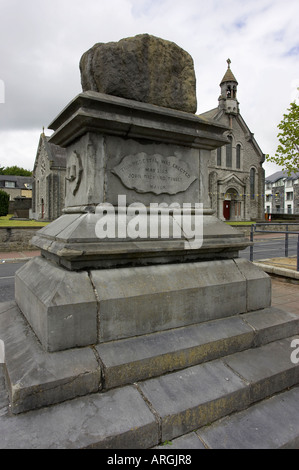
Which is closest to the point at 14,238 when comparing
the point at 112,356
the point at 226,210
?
the point at 112,356

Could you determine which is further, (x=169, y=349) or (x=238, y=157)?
(x=238, y=157)

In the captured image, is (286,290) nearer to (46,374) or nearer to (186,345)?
(186,345)

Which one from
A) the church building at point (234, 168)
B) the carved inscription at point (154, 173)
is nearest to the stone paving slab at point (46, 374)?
the carved inscription at point (154, 173)

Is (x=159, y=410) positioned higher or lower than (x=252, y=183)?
lower

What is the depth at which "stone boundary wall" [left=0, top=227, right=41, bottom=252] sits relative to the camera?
13.6 m

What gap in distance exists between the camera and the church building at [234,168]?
111 feet

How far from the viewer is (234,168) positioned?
1389 inches

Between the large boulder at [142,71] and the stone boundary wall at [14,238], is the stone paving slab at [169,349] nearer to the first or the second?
the large boulder at [142,71]

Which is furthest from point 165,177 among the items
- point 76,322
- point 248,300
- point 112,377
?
point 112,377

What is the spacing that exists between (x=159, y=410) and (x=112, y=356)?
478mm

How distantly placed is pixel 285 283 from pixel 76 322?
5295 millimetres

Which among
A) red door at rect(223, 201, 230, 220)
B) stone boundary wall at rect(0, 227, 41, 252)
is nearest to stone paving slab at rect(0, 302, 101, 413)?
stone boundary wall at rect(0, 227, 41, 252)

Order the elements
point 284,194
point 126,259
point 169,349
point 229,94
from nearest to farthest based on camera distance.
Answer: point 169,349 → point 126,259 → point 229,94 → point 284,194

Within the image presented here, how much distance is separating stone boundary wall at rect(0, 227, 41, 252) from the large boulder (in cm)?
1229
